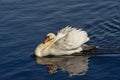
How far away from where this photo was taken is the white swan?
25.6m

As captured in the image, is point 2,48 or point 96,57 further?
point 2,48

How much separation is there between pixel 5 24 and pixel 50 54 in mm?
5852

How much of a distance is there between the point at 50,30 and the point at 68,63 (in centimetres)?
494

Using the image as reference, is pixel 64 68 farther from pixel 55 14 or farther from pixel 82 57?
pixel 55 14

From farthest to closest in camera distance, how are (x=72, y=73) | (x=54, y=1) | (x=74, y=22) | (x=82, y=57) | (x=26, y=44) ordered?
(x=54, y=1) < (x=74, y=22) < (x=26, y=44) < (x=82, y=57) < (x=72, y=73)

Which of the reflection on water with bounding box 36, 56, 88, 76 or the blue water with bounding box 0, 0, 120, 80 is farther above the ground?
the blue water with bounding box 0, 0, 120, 80

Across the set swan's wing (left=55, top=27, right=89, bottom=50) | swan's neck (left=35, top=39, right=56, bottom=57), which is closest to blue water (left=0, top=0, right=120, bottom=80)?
swan's neck (left=35, top=39, right=56, bottom=57)

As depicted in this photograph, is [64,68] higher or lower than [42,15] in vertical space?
lower

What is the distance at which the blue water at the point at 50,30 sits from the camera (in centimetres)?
2396

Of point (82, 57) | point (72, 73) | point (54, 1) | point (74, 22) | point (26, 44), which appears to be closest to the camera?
point (72, 73)

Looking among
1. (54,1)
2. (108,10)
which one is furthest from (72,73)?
(54,1)

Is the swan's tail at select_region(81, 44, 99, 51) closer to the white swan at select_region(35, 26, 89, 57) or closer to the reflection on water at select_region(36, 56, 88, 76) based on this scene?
the white swan at select_region(35, 26, 89, 57)

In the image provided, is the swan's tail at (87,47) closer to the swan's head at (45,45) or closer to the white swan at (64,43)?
the white swan at (64,43)

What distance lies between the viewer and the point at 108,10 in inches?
1266
